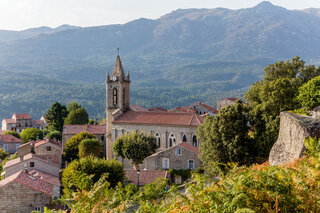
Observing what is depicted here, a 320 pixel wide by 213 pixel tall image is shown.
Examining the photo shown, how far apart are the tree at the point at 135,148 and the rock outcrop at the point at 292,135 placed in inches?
1151

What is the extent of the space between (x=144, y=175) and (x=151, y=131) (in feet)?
52.9

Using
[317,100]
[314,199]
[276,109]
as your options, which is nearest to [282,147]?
[317,100]

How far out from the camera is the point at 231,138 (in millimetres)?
27078

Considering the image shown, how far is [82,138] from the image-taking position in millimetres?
60594

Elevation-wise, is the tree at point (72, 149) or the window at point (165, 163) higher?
the window at point (165, 163)

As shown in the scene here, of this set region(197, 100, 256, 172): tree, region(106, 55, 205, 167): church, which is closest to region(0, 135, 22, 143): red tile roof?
region(106, 55, 205, 167): church

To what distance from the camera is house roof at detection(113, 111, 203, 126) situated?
51.2 meters

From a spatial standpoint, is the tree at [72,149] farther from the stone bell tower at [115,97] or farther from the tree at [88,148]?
the stone bell tower at [115,97]

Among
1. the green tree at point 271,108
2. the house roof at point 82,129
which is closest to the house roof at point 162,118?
the house roof at point 82,129

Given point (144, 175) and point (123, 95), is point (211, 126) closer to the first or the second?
point (144, 175)

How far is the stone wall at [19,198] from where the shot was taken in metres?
26.3

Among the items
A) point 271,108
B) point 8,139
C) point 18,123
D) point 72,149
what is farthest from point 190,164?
point 18,123

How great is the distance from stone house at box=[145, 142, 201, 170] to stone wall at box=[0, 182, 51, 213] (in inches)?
Result: 720

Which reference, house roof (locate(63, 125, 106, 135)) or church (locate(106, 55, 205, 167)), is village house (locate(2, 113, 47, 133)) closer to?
house roof (locate(63, 125, 106, 135))
